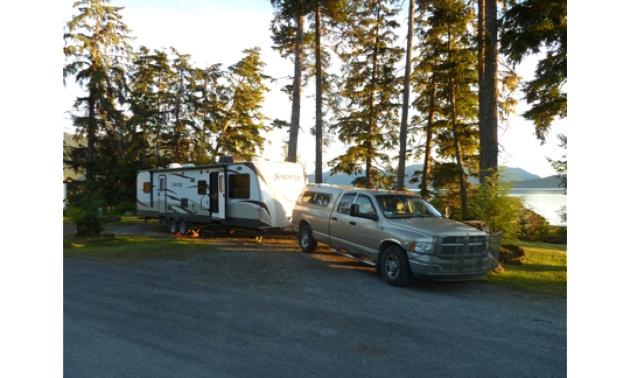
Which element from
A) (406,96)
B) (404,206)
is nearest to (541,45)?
(404,206)

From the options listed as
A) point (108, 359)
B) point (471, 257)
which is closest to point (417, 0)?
point (471, 257)

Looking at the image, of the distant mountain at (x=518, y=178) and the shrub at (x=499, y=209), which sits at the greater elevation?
the distant mountain at (x=518, y=178)

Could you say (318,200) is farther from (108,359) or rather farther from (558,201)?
(558,201)

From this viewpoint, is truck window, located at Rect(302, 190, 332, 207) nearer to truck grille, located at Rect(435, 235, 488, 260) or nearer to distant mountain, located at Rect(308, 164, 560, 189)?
truck grille, located at Rect(435, 235, 488, 260)

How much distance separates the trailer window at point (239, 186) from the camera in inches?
545

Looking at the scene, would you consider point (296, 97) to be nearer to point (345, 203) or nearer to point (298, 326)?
point (345, 203)

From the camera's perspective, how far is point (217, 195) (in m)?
15.0

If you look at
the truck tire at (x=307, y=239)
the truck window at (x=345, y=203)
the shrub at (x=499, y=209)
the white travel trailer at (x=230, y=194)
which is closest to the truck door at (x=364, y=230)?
the truck window at (x=345, y=203)

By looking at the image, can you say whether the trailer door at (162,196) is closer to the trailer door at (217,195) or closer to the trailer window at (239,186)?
the trailer door at (217,195)

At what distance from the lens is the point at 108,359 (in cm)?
430

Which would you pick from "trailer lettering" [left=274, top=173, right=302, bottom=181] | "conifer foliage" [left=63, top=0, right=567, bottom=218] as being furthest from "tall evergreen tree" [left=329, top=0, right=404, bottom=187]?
"trailer lettering" [left=274, top=173, right=302, bottom=181]

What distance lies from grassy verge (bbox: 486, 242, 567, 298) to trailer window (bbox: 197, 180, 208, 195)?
Result: 35.4ft

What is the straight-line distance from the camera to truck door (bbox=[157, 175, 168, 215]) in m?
17.6

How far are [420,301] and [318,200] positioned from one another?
5.12 m
